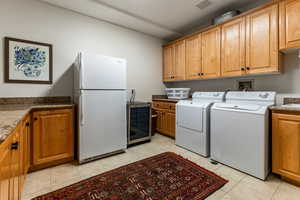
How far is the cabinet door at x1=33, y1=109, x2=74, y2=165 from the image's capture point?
202 cm

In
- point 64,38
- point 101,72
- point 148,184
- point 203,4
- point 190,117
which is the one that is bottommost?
point 148,184

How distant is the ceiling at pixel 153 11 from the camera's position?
247 centimetres

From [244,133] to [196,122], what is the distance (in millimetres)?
759

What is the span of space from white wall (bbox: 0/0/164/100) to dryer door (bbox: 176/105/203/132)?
1201 mm

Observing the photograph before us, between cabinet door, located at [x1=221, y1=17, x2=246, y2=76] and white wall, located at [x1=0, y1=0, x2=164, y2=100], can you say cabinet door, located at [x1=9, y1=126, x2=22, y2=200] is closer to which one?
white wall, located at [x1=0, y1=0, x2=164, y2=100]

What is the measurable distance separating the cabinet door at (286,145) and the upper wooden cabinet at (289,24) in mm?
971

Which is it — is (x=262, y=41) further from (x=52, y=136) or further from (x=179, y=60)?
(x=52, y=136)

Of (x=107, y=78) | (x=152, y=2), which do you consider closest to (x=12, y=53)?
(x=107, y=78)

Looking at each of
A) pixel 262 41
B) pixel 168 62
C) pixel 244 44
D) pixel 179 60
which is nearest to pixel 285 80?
pixel 262 41

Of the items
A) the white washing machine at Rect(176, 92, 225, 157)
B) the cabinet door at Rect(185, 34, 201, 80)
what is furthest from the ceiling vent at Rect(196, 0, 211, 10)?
the white washing machine at Rect(176, 92, 225, 157)

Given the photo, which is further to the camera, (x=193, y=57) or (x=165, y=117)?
(x=165, y=117)

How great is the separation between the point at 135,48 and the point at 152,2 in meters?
1.20

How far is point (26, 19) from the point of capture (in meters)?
2.28

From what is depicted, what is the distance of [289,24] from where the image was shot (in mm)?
1918
